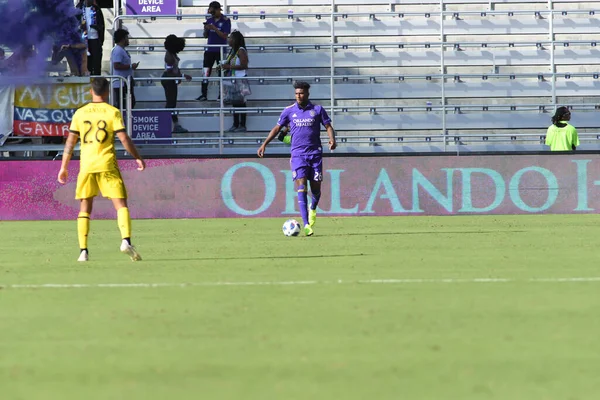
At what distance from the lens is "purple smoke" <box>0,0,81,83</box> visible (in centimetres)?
2234

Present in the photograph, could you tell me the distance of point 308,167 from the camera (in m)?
17.5

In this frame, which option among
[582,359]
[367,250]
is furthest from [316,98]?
[582,359]

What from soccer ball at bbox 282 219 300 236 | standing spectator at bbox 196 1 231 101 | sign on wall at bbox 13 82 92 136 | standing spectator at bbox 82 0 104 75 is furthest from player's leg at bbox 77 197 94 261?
standing spectator at bbox 196 1 231 101

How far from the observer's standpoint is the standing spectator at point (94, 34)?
24953mm

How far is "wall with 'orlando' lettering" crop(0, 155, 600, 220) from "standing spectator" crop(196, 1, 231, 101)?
4.31 meters

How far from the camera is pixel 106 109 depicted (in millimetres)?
12586

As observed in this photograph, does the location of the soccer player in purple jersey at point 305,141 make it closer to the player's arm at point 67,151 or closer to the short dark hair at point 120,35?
the player's arm at point 67,151

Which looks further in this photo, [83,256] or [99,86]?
[83,256]

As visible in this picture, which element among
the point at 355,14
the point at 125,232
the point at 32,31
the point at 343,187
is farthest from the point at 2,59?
the point at 125,232

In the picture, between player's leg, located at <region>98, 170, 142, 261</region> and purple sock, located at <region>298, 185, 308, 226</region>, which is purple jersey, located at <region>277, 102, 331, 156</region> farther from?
player's leg, located at <region>98, 170, 142, 261</region>

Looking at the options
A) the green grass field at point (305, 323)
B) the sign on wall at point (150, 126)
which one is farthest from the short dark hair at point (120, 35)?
the green grass field at point (305, 323)

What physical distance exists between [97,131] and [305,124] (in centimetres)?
533

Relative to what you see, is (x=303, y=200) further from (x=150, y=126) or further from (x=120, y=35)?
(x=120, y=35)

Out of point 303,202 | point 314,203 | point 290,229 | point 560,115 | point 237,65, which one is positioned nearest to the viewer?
point 290,229
